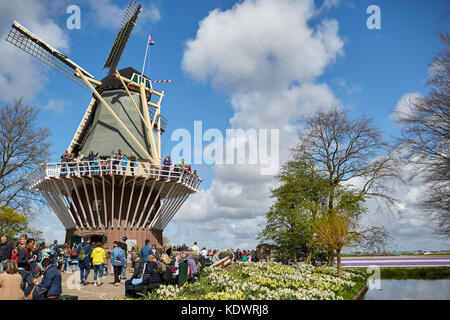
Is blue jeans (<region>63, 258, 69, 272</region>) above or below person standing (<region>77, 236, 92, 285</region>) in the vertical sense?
below

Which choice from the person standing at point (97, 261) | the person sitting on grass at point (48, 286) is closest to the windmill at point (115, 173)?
the person standing at point (97, 261)

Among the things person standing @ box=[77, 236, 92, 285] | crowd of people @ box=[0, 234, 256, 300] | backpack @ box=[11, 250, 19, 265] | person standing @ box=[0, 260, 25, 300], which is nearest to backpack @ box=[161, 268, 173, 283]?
crowd of people @ box=[0, 234, 256, 300]

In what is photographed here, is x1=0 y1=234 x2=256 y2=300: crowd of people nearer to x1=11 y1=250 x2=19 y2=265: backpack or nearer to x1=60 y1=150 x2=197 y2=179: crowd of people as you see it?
x1=11 y1=250 x2=19 y2=265: backpack

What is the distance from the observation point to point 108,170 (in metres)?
23.7

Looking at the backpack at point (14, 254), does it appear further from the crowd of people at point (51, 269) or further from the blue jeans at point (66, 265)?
the blue jeans at point (66, 265)

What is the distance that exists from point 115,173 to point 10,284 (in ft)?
58.0

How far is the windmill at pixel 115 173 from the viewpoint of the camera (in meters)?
24.8

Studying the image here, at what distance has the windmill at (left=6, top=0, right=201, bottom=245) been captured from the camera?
24.8 metres

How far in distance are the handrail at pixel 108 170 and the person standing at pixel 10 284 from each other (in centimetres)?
1630

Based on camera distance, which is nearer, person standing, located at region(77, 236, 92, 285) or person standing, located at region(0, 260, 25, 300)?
person standing, located at region(0, 260, 25, 300)

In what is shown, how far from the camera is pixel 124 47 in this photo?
3419 centimetres

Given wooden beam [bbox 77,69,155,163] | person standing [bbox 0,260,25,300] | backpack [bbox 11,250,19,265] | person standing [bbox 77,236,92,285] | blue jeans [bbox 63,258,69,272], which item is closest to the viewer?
person standing [bbox 0,260,25,300]

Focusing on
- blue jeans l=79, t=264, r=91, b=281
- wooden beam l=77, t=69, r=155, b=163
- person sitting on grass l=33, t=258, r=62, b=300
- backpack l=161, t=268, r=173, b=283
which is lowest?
blue jeans l=79, t=264, r=91, b=281
